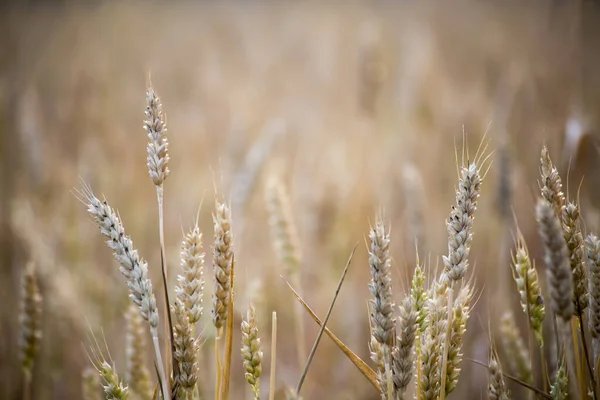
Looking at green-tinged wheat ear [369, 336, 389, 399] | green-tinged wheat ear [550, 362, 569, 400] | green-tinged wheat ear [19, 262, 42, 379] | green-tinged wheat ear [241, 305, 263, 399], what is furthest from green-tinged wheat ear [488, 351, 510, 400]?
green-tinged wheat ear [19, 262, 42, 379]

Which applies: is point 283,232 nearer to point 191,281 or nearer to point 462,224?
point 191,281

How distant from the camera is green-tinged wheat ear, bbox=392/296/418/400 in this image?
82cm

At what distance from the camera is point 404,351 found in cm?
83

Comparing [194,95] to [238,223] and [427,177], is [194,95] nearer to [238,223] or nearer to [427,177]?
[427,177]

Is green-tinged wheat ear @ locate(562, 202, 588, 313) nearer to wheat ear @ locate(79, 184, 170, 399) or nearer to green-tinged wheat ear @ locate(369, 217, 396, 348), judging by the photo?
green-tinged wheat ear @ locate(369, 217, 396, 348)

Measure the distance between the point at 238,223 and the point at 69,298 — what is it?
0.76 m

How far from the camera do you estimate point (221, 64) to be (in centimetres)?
602

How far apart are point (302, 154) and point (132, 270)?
116 inches

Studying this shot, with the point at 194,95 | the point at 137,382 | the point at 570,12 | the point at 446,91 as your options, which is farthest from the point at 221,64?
the point at 137,382

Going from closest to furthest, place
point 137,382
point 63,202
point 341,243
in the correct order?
point 137,382 < point 341,243 < point 63,202

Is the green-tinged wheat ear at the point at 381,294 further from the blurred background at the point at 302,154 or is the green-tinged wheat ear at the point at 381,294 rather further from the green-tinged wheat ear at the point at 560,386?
the green-tinged wheat ear at the point at 560,386

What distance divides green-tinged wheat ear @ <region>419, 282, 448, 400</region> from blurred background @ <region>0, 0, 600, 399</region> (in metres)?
0.11

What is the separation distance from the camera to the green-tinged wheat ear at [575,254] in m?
0.89

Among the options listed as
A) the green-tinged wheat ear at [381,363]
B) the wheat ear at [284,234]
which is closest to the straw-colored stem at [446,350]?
the green-tinged wheat ear at [381,363]
